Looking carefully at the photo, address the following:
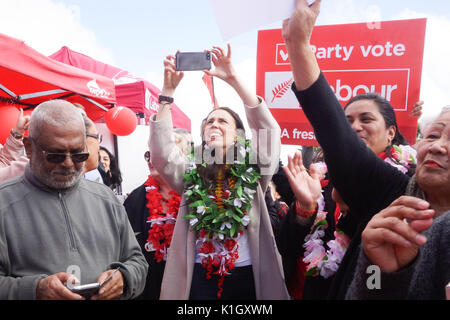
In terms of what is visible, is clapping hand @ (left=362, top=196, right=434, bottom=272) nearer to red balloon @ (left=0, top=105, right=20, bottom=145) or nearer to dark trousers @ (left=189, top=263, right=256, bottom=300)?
dark trousers @ (left=189, top=263, right=256, bottom=300)

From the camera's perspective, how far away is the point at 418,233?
2.44ft

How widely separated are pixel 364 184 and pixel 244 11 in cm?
68

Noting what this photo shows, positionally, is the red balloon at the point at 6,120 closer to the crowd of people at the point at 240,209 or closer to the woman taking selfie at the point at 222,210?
the crowd of people at the point at 240,209

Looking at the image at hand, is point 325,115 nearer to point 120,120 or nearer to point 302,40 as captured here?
point 302,40

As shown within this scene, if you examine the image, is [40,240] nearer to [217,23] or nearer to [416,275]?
[217,23]

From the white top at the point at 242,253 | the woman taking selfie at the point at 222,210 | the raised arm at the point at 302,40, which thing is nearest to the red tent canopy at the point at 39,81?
the woman taking selfie at the point at 222,210

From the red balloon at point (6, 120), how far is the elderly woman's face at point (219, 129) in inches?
81.6

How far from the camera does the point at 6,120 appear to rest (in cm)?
→ 297

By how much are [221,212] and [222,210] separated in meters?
0.01

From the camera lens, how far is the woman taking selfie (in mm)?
1688

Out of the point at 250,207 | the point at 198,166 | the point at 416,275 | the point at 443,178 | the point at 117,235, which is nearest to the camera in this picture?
the point at 416,275

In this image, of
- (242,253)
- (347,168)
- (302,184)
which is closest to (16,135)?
(242,253)

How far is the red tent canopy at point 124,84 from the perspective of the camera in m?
6.05
